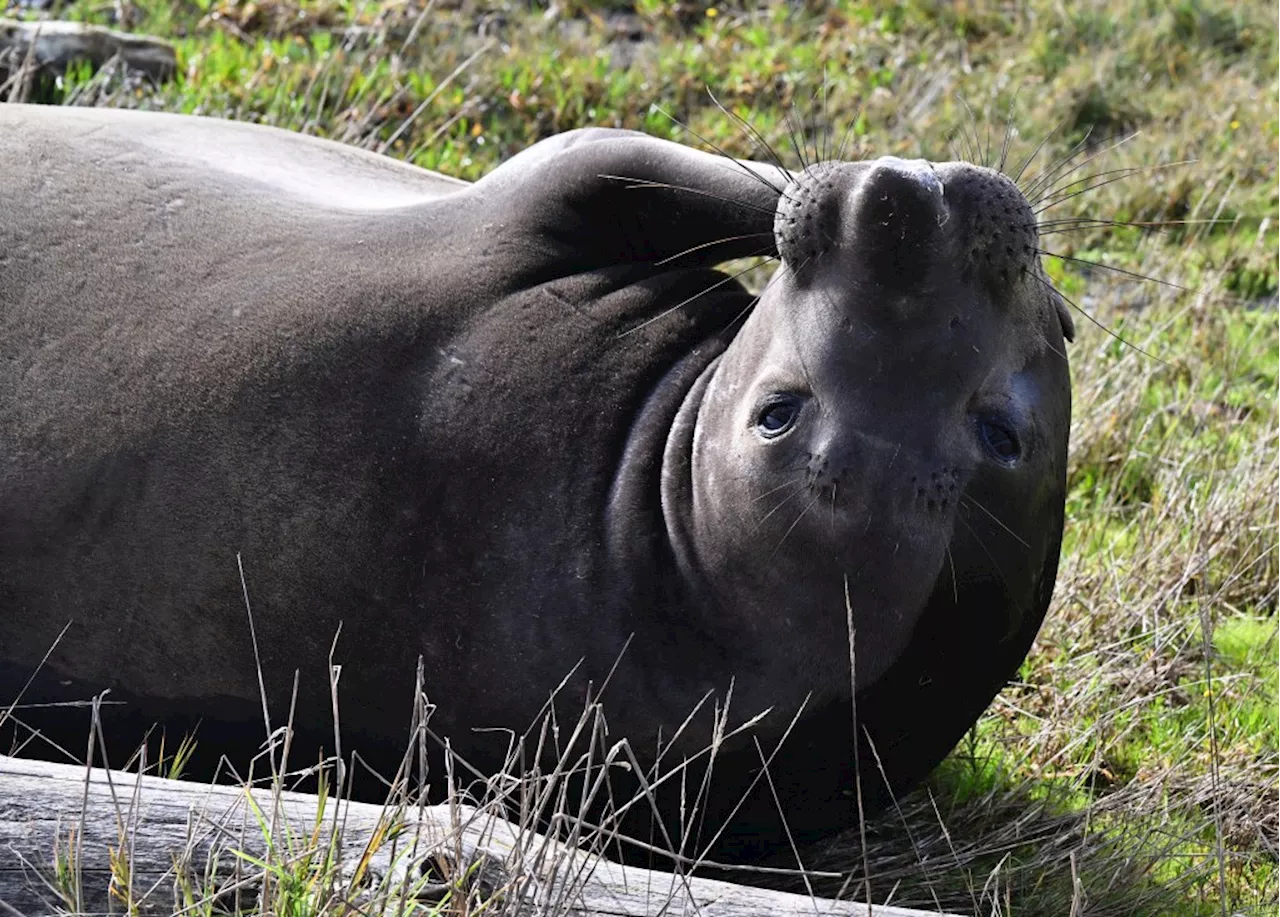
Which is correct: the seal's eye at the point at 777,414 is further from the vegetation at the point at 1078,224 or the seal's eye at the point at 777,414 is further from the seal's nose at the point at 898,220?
the vegetation at the point at 1078,224

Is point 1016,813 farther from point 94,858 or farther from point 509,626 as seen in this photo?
point 94,858

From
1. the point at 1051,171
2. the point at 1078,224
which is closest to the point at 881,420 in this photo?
the point at 1078,224

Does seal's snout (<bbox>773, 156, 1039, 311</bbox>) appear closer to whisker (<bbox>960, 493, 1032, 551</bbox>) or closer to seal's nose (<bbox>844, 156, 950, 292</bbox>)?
seal's nose (<bbox>844, 156, 950, 292</bbox>)

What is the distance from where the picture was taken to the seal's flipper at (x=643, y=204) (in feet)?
14.1

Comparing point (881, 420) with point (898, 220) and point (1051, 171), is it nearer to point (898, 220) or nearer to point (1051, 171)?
point (898, 220)

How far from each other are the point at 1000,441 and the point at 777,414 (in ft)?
1.33

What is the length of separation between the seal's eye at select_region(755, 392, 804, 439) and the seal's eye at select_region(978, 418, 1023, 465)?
33 centimetres

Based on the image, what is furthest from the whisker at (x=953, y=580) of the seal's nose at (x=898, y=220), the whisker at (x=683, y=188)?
the whisker at (x=683, y=188)

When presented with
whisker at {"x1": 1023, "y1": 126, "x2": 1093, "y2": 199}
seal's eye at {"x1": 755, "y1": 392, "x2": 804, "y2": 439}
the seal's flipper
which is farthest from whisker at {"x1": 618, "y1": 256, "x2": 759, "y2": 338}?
whisker at {"x1": 1023, "y1": 126, "x2": 1093, "y2": 199}

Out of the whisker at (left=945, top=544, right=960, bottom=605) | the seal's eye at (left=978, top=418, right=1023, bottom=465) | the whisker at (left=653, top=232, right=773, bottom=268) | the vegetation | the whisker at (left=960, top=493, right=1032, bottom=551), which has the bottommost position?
the vegetation

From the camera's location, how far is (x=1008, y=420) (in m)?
3.56

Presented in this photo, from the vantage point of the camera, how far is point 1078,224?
439 centimetres

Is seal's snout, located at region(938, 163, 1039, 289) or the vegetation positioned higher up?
seal's snout, located at region(938, 163, 1039, 289)

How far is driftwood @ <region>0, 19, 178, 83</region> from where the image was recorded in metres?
6.91
